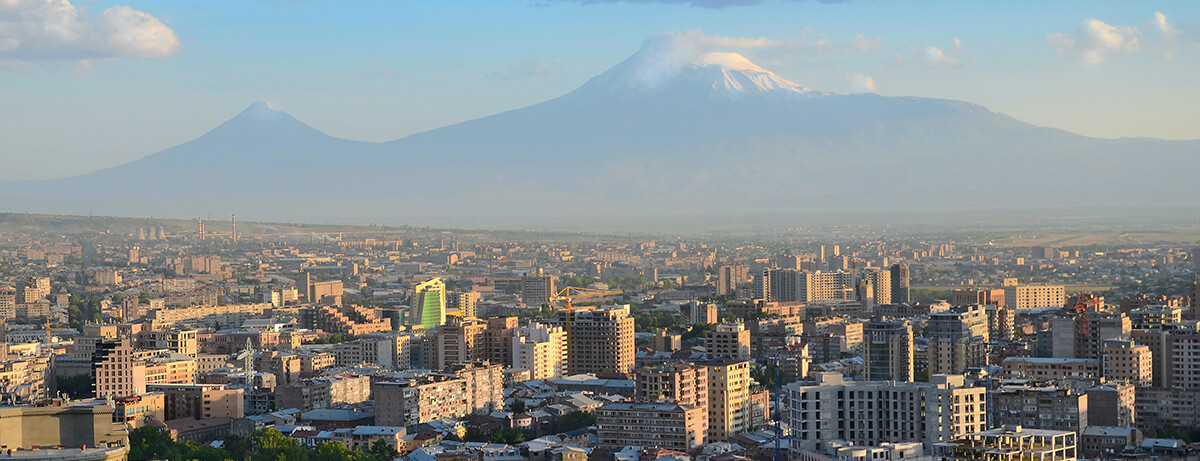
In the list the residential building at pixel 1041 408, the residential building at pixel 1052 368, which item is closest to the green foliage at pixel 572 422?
the residential building at pixel 1041 408

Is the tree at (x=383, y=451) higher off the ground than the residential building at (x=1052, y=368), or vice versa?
the residential building at (x=1052, y=368)

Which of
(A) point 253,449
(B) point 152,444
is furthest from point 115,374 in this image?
(B) point 152,444

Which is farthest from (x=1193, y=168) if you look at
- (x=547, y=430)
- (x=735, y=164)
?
(x=547, y=430)

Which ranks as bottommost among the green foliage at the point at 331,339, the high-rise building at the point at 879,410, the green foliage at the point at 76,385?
the green foliage at the point at 76,385

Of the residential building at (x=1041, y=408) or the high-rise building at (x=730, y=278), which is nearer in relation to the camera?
the residential building at (x=1041, y=408)

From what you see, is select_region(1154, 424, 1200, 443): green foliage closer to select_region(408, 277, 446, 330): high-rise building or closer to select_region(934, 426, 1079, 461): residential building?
select_region(934, 426, 1079, 461): residential building

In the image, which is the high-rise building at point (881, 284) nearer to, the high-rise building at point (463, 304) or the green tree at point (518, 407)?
the high-rise building at point (463, 304)

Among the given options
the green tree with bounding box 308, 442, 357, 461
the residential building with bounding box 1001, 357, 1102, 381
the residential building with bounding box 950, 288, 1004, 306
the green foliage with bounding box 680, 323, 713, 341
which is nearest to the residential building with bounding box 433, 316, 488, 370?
the green foliage with bounding box 680, 323, 713, 341

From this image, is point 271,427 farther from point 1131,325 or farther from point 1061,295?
point 1061,295
